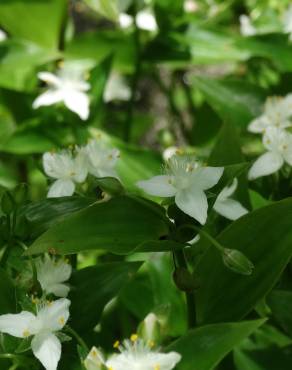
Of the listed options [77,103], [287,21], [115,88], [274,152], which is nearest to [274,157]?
[274,152]

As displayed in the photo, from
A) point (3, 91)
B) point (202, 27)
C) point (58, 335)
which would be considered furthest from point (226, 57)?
point (58, 335)

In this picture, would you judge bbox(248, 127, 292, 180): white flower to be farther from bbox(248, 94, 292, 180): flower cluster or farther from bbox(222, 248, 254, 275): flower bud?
bbox(222, 248, 254, 275): flower bud

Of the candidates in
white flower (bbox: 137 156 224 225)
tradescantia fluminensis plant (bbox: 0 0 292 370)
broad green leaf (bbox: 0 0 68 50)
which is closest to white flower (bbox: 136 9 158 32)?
tradescantia fluminensis plant (bbox: 0 0 292 370)

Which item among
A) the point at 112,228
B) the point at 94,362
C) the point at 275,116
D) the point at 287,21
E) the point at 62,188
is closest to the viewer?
the point at 94,362

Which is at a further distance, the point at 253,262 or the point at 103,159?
the point at 103,159

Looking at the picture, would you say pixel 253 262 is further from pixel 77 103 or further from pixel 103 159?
pixel 77 103

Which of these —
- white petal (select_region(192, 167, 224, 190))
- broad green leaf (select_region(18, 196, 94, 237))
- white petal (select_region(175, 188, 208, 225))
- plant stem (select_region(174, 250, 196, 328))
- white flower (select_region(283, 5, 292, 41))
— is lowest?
plant stem (select_region(174, 250, 196, 328))
